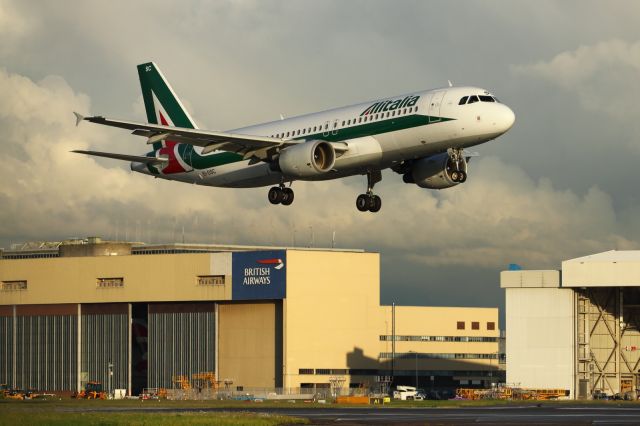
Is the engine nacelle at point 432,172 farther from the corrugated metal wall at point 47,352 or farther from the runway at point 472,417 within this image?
the corrugated metal wall at point 47,352

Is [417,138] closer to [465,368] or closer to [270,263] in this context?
[270,263]

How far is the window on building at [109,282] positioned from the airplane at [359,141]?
308 ft

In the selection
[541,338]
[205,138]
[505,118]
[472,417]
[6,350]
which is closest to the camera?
[505,118]

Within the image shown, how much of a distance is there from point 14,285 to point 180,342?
3203cm

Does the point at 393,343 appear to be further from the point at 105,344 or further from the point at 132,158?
the point at 132,158

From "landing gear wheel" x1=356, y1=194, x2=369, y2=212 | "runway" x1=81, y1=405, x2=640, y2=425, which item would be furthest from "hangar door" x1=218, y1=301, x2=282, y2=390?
"landing gear wheel" x1=356, y1=194, x2=369, y2=212

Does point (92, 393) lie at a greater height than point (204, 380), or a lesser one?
lesser

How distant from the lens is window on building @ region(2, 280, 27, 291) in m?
191

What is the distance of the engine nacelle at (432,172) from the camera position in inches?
3223

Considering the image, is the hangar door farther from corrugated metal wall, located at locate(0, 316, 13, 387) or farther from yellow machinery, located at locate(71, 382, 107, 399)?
corrugated metal wall, located at locate(0, 316, 13, 387)

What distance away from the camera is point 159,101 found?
104m

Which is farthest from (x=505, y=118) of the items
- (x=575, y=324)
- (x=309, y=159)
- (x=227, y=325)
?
(x=227, y=325)

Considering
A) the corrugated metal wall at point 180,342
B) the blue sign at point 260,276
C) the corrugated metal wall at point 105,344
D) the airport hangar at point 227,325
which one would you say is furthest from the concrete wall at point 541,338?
the corrugated metal wall at point 105,344

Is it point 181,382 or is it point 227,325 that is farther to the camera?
point 227,325
